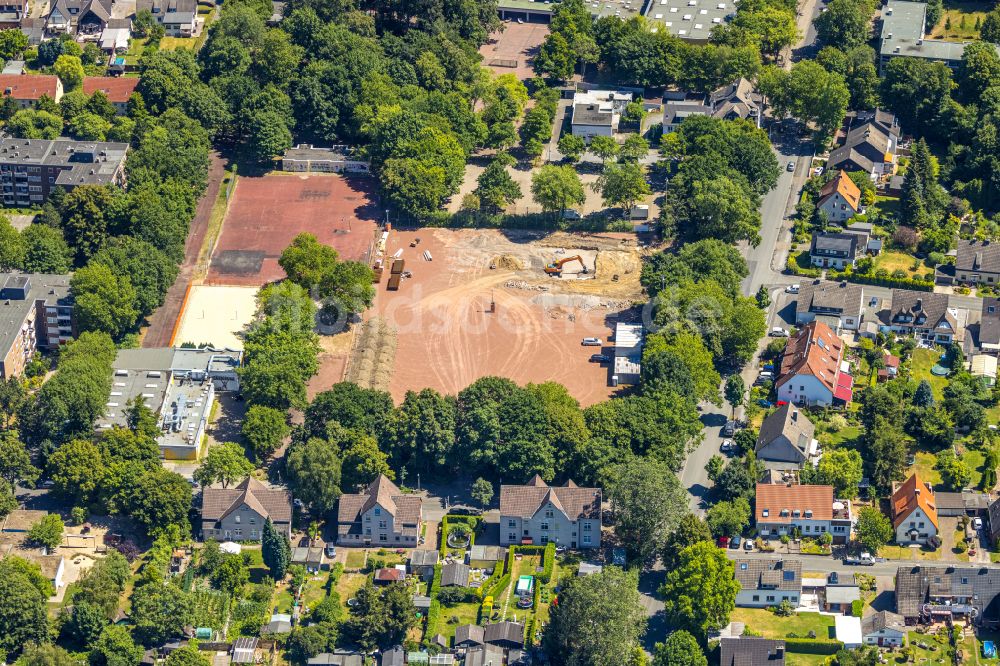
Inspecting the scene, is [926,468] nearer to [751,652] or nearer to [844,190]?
[751,652]

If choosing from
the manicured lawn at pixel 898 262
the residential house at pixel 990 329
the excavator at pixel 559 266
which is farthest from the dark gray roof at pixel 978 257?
the excavator at pixel 559 266

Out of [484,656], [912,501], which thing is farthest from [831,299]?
[484,656]

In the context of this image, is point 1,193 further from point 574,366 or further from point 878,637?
point 878,637

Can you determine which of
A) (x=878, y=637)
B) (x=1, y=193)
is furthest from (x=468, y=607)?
(x=1, y=193)

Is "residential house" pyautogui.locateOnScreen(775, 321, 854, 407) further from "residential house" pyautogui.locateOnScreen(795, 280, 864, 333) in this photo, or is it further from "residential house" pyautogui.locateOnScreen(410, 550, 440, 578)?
"residential house" pyautogui.locateOnScreen(410, 550, 440, 578)

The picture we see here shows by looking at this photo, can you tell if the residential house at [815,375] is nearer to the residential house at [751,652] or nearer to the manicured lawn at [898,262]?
the manicured lawn at [898,262]

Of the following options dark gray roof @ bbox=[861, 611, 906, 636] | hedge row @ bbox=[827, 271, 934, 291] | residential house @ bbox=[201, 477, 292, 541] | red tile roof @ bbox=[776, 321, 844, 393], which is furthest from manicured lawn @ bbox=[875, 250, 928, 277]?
residential house @ bbox=[201, 477, 292, 541]
